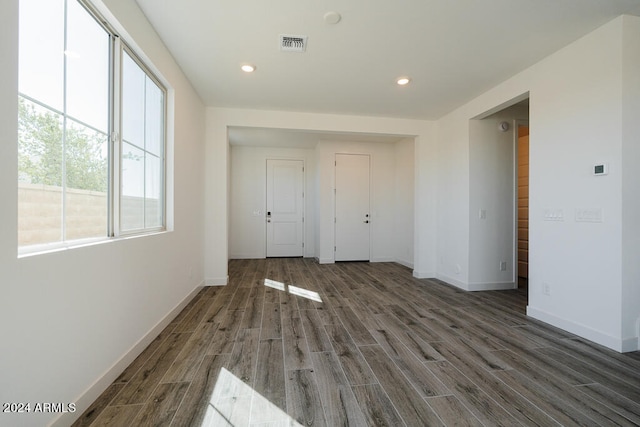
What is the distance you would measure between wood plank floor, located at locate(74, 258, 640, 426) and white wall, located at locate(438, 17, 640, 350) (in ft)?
0.93

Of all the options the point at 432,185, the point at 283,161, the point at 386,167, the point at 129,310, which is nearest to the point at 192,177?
the point at 129,310

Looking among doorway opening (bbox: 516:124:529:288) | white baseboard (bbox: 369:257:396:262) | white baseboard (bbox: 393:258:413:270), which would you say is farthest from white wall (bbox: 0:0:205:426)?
doorway opening (bbox: 516:124:529:288)

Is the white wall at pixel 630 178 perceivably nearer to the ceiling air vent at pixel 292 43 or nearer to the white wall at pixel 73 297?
the ceiling air vent at pixel 292 43

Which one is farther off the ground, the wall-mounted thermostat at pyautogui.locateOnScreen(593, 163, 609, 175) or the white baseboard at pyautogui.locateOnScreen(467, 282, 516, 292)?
the wall-mounted thermostat at pyautogui.locateOnScreen(593, 163, 609, 175)

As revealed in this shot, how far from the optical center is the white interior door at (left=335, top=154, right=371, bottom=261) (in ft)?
18.6

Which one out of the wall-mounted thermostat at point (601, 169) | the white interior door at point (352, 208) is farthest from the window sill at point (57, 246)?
the white interior door at point (352, 208)

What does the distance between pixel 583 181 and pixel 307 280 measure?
3.42 metres

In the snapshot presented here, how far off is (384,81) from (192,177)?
2.57m

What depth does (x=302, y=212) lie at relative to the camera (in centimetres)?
633

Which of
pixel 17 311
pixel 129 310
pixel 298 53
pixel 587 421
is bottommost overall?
pixel 587 421

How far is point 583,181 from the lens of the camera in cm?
230

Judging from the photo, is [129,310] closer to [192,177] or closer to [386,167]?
[192,177]

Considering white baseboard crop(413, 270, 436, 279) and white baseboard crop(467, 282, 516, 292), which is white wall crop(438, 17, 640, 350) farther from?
white baseboard crop(413, 270, 436, 279)

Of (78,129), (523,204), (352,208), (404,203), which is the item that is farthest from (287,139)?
(523,204)
